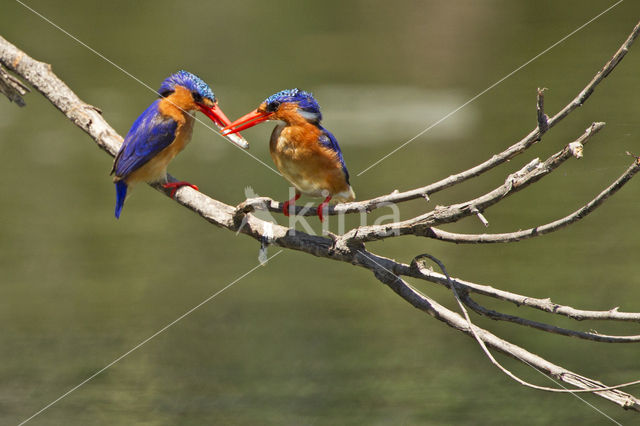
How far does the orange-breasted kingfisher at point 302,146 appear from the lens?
7.78 feet

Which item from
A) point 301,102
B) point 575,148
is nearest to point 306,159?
Result: point 301,102

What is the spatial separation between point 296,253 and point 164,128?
2568mm

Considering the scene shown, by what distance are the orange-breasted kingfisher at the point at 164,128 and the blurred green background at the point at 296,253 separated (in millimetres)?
1611

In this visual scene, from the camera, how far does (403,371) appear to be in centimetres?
402

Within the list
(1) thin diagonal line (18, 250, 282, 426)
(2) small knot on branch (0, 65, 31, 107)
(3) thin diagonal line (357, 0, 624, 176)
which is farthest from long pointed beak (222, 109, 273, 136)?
(3) thin diagonal line (357, 0, 624, 176)

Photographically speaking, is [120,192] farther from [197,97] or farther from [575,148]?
[575,148]

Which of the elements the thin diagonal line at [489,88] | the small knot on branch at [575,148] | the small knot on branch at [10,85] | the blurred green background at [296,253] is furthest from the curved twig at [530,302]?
the thin diagonal line at [489,88]

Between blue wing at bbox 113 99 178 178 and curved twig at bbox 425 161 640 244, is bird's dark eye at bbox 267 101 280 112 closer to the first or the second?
blue wing at bbox 113 99 178 178

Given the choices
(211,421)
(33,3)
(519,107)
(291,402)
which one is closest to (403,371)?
(291,402)

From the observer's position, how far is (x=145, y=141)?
2.49 m

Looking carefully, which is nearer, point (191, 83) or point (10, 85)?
point (191, 83)

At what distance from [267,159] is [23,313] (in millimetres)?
1790

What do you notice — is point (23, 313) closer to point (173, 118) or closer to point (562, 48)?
point (173, 118)

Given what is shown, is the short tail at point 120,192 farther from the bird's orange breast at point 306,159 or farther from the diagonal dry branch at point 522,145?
the diagonal dry branch at point 522,145
